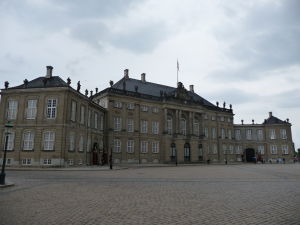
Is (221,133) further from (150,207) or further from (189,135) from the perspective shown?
(150,207)

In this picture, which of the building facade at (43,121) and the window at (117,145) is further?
the window at (117,145)

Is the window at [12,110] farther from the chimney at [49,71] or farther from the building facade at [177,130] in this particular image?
the building facade at [177,130]

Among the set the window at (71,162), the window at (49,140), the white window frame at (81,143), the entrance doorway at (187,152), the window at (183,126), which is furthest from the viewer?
the window at (183,126)

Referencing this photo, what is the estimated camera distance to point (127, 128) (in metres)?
48.2

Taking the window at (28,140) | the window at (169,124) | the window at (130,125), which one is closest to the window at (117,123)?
the window at (130,125)

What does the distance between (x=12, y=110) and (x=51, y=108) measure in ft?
17.2

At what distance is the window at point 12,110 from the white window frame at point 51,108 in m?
4.28

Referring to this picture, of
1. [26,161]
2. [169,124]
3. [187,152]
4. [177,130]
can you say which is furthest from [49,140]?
[187,152]

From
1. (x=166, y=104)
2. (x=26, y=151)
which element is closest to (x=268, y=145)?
(x=166, y=104)

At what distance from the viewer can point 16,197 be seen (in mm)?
10062

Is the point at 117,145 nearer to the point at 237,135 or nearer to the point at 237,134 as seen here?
the point at 237,135

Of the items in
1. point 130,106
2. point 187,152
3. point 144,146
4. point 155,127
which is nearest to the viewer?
point 130,106

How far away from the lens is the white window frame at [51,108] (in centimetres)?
3278

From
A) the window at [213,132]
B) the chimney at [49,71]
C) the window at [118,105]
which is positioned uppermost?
the chimney at [49,71]
